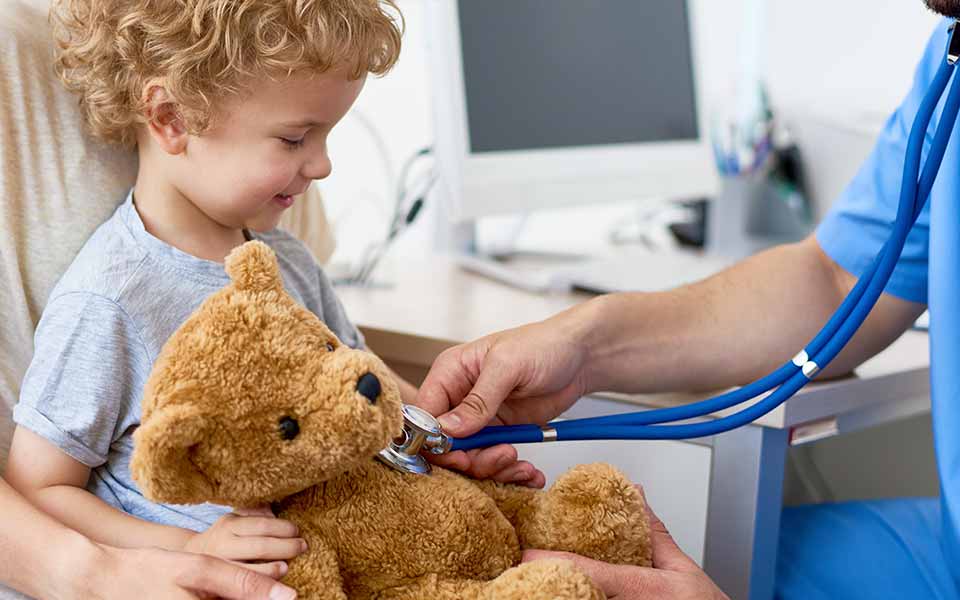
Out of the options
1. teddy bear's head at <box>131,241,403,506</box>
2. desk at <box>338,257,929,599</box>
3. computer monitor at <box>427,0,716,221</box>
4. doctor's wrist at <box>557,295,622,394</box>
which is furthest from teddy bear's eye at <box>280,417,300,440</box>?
computer monitor at <box>427,0,716,221</box>

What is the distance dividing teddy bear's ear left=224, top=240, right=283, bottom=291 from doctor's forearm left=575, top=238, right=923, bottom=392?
42cm

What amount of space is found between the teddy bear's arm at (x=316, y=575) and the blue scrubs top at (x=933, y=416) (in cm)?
61

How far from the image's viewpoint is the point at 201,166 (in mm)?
849

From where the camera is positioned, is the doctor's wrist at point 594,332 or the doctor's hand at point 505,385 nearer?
the doctor's hand at point 505,385

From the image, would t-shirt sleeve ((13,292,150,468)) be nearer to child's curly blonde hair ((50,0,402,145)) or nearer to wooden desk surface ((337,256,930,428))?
child's curly blonde hair ((50,0,402,145))

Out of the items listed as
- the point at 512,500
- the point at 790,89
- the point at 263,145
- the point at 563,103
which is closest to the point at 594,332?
the point at 512,500

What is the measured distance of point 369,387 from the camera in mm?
612

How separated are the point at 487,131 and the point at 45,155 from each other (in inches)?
27.0

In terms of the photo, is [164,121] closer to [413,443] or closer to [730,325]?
[413,443]

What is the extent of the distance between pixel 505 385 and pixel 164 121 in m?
0.36

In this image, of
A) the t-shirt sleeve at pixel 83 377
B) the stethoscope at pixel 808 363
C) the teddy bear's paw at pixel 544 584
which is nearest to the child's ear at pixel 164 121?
the t-shirt sleeve at pixel 83 377

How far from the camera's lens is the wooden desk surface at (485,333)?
1.07 m

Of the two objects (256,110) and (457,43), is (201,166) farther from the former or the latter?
(457,43)

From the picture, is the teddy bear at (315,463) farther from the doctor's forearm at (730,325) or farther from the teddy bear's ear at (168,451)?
the doctor's forearm at (730,325)
